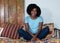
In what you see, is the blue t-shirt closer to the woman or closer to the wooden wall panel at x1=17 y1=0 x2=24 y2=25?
the woman

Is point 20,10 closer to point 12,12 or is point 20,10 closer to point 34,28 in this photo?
point 12,12

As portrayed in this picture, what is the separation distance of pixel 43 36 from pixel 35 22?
353mm

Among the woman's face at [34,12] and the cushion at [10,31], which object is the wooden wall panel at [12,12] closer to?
the cushion at [10,31]

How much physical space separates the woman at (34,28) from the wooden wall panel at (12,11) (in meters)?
0.45

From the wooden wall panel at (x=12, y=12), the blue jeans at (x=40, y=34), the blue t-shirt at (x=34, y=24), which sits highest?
the wooden wall panel at (x=12, y=12)

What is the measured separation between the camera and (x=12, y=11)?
11.9 feet

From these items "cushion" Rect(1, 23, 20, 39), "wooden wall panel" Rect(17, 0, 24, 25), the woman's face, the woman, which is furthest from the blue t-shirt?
"wooden wall panel" Rect(17, 0, 24, 25)

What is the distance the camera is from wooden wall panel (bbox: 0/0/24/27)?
3.62 m

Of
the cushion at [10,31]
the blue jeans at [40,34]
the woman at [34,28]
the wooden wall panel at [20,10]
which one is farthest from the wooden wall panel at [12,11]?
the blue jeans at [40,34]

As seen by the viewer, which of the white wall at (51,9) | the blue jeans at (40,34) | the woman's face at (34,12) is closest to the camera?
the blue jeans at (40,34)

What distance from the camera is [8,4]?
3.63 metres

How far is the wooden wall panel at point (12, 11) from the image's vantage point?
11.9 ft

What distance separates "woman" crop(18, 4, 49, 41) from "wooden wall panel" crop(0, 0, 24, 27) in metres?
0.45

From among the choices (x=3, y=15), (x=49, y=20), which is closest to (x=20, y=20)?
(x=3, y=15)
